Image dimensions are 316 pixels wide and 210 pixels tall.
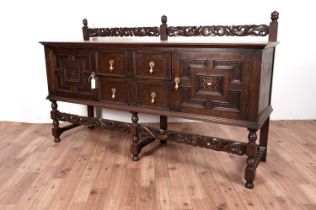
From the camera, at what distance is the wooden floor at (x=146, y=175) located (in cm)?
168

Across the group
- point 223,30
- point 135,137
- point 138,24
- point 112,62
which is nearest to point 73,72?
point 112,62

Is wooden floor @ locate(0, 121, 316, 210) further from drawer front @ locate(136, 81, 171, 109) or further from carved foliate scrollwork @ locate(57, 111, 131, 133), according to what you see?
drawer front @ locate(136, 81, 171, 109)

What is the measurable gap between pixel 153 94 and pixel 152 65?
0.20 meters

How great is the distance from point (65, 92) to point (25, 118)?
39.5 inches

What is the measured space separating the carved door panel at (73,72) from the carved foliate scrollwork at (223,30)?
0.67 m

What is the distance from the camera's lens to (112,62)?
210 centimetres

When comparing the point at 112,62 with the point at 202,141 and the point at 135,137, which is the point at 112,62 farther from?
the point at 202,141

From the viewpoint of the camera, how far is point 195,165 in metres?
2.14

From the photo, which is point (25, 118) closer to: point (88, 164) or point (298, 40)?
point (88, 164)

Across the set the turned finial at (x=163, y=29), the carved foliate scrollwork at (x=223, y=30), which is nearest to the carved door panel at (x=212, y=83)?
the carved foliate scrollwork at (x=223, y=30)

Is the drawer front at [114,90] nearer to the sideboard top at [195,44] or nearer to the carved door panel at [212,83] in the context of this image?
the sideboard top at [195,44]

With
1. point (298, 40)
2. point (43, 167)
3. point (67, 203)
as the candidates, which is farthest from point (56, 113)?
point (298, 40)

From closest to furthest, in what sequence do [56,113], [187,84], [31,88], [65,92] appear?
1. [187,84]
2. [65,92]
3. [56,113]
4. [31,88]

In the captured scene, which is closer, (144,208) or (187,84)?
(144,208)
